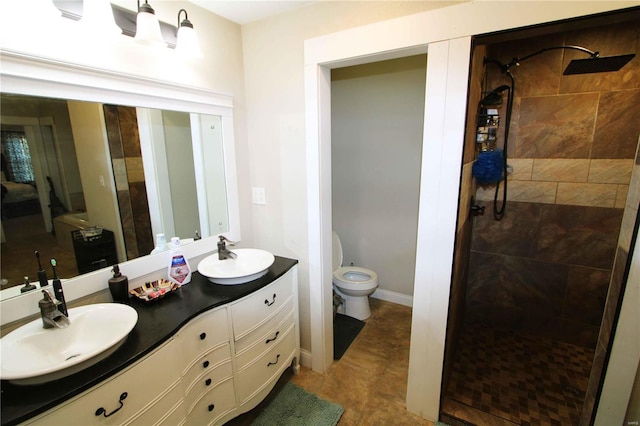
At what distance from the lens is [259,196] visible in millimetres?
2006

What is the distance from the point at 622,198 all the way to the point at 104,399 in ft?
9.92

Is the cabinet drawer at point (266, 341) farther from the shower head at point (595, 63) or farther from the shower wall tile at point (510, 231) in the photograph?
the shower head at point (595, 63)

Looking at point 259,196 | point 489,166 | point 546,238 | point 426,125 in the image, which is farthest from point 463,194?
point 259,196

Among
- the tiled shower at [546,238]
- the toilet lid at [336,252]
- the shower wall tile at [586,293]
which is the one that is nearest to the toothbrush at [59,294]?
the tiled shower at [546,238]

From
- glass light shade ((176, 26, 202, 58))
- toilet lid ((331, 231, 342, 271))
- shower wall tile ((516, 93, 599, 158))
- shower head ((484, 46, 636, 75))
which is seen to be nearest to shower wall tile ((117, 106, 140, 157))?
glass light shade ((176, 26, 202, 58))

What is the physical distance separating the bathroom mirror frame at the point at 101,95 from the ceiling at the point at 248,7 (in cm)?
45

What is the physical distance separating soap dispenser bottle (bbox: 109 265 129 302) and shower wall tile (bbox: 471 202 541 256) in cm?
247

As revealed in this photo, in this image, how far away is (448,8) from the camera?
1.24 metres

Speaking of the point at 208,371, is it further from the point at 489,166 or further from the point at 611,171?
the point at 611,171

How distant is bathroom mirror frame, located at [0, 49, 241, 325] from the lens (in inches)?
40.9

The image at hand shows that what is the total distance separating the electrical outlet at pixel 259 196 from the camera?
1989 mm

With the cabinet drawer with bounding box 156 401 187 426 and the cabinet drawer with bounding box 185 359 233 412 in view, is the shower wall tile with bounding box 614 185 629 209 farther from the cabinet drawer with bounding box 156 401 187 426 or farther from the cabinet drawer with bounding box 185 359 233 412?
the cabinet drawer with bounding box 156 401 187 426

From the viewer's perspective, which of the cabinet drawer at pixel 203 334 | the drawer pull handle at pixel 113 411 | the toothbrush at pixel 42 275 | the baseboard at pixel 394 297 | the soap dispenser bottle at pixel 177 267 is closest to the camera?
the drawer pull handle at pixel 113 411

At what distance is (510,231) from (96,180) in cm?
277
